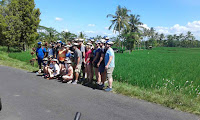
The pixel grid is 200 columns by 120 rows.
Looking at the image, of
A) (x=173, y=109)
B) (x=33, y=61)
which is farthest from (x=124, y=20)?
(x=173, y=109)

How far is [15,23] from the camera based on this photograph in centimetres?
2798

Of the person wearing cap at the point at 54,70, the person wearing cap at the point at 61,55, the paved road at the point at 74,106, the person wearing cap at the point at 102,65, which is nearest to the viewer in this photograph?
the paved road at the point at 74,106

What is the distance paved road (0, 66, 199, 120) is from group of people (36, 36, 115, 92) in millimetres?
996

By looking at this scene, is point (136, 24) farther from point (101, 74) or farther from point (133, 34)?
point (101, 74)

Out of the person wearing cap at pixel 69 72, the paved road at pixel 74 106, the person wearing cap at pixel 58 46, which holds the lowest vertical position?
the paved road at pixel 74 106

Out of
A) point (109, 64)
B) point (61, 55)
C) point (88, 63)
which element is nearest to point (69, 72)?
point (88, 63)

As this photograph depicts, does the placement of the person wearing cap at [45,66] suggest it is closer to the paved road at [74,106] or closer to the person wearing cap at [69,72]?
the person wearing cap at [69,72]

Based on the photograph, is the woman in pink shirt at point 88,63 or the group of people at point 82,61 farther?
the woman in pink shirt at point 88,63

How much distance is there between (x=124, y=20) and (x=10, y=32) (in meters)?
30.0

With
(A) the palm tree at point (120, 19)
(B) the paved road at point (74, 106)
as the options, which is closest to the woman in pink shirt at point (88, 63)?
(B) the paved road at point (74, 106)

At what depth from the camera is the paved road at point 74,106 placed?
4.07 m

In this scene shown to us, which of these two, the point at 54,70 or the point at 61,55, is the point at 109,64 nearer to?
the point at 61,55

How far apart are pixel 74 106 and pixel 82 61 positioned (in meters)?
3.59

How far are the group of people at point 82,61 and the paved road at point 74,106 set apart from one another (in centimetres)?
100
